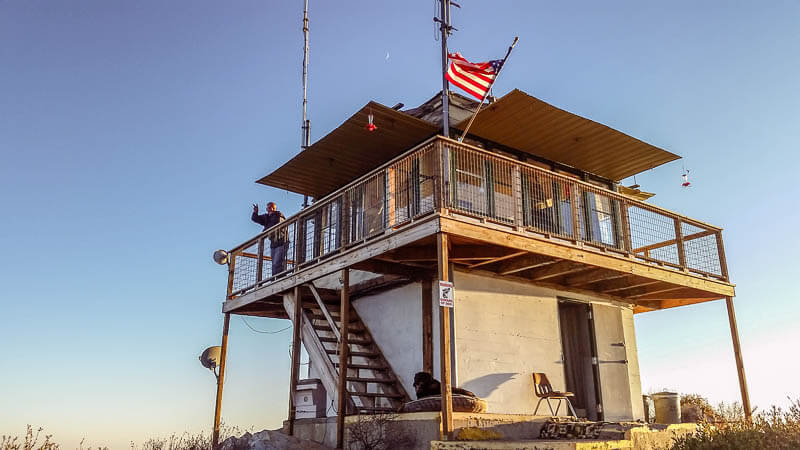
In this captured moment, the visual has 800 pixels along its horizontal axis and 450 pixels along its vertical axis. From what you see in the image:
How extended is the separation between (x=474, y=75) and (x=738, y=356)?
7.91 m

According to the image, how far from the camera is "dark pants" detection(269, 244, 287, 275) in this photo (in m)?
14.9

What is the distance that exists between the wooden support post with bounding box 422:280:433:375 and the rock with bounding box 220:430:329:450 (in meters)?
2.36

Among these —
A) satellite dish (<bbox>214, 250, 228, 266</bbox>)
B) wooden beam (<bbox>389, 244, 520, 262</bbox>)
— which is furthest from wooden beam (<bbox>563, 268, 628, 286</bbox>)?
satellite dish (<bbox>214, 250, 228, 266</bbox>)

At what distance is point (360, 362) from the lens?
14.2 meters

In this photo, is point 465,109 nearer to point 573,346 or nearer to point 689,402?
point 573,346

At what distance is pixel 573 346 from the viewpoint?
48.5 ft

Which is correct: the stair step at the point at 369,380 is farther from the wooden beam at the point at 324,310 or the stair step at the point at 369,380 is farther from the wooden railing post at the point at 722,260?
the wooden railing post at the point at 722,260

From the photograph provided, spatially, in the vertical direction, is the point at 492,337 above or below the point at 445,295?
below

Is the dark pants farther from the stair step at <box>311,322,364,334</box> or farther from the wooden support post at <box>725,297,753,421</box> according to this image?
the wooden support post at <box>725,297,753,421</box>

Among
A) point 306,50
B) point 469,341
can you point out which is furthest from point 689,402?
point 306,50

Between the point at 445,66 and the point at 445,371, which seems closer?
the point at 445,371

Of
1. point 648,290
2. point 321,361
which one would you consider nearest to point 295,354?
point 321,361

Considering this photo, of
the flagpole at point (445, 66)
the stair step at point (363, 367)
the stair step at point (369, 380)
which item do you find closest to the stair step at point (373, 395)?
the stair step at point (369, 380)

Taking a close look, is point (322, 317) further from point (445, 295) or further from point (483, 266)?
point (445, 295)
